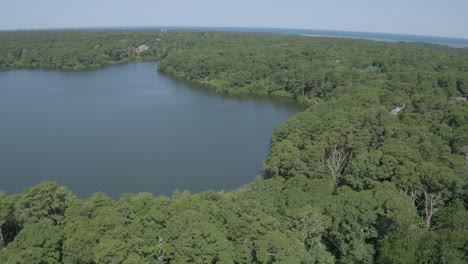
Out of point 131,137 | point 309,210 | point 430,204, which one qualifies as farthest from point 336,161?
point 131,137

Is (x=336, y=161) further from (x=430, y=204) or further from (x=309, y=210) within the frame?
(x=309, y=210)

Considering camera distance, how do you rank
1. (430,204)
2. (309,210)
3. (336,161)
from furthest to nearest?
(336,161) → (430,204) → (309,210)

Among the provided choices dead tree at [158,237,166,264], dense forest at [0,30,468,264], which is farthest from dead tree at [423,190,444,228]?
dead tree at [158,237,166,264]

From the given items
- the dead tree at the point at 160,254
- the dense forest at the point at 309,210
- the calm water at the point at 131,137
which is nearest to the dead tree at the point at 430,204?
the dense forest at the point at 309,210

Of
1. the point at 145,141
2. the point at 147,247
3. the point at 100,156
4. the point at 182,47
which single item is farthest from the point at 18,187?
the point at 182,47

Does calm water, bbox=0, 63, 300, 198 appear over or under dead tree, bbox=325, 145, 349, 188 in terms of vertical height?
under

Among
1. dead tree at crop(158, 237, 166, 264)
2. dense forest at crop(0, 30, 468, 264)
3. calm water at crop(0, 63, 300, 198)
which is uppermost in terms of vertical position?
dense forest at crop(0, 30, 468, 264)

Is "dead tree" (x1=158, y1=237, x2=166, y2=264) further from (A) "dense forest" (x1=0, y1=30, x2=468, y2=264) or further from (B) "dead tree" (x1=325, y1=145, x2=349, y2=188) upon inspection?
(B) "dead tree" (x1=325, y1=145, x2=349, y2=188)

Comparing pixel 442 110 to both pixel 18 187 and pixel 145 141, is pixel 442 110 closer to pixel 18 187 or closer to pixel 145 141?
pixel 145 141
